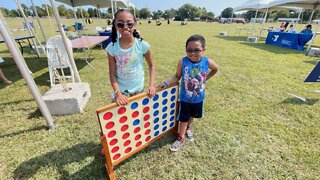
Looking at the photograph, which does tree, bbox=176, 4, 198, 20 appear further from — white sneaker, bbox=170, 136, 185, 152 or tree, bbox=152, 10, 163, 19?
white sneaker, bbox=170, 136, 185, 152

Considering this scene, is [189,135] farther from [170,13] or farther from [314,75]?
[170,13]

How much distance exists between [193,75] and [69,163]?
1.96 metres

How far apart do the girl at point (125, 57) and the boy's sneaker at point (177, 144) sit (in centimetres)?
96

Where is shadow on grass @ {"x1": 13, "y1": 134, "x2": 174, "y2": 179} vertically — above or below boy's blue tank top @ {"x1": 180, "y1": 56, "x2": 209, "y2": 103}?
below

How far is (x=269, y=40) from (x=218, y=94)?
10931mm

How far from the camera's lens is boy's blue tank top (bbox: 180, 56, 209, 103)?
1.99 metres

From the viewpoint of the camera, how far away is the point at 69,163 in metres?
2.20

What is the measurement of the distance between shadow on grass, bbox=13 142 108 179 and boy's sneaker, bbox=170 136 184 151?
962mm

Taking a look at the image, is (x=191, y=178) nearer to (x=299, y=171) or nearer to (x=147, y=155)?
(x=147, y=155)

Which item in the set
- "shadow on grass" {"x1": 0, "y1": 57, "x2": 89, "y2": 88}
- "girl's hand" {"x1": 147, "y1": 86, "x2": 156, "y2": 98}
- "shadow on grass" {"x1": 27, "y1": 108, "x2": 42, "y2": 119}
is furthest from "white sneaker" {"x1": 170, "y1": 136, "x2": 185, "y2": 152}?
"shadow on grass" {"x1": 0, "y1": 57, "x2": 89, "y2": 88}

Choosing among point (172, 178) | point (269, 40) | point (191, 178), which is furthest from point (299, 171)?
point (269, 40)

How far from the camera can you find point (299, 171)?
212 cm

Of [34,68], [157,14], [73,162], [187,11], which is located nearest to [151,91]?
[73,162]

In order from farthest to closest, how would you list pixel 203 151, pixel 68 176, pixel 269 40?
pixel 269 40, pixel 203 151, pixel 68 176
